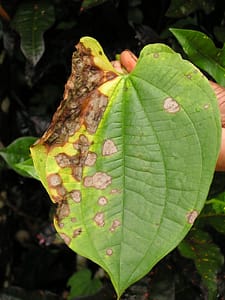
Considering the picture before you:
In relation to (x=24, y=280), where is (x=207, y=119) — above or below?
above

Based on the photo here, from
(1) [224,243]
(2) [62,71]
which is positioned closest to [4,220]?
(2) [62,71]

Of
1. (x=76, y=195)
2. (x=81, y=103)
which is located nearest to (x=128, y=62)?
(x=81, y=103)

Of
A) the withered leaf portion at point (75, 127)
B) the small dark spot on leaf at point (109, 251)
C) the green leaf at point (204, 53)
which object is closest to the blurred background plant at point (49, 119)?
the green leaf at point (204, 53)

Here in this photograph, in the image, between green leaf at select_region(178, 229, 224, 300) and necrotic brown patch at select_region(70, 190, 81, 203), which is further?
green leaf at select_region(178, 229, 224, 300)

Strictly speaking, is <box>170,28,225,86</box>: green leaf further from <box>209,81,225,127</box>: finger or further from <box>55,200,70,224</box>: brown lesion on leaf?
<box>55,200,70,224</box>: brown lesion on leaf

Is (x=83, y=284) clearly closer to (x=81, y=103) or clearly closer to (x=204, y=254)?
(x=204, y=254)

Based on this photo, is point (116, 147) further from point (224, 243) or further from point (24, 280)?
point (24, 280)

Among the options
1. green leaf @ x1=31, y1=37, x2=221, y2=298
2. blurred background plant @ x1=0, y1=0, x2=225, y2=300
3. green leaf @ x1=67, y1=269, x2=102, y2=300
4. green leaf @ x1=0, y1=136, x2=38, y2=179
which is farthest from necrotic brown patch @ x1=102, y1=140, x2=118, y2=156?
green leaf @ x1=67, y1=269, x2=102, y2=300
